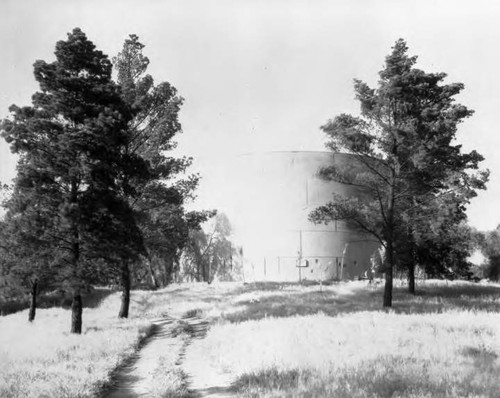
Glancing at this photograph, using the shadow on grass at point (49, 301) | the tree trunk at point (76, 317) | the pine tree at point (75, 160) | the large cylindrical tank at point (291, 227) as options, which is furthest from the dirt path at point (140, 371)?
the shadow on grass at point (49, 301)

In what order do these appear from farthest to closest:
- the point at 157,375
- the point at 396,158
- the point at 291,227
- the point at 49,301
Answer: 1. the point at 49,301
2. the point at 291,227
3. the point at 396,158
4. the point at 157,375

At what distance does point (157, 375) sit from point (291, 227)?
35564 millimetres

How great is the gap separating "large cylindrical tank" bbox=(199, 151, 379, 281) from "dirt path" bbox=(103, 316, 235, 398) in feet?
94.7

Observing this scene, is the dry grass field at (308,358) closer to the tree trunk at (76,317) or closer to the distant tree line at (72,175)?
the tree trunk at (76,317)

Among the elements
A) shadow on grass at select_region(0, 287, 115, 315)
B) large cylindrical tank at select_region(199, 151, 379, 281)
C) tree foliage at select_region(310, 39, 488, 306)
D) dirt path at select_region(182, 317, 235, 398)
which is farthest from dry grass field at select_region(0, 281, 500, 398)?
shadow on grass at select_region(0, 287, 115, 315)

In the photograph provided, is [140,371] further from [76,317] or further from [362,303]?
[362,303]

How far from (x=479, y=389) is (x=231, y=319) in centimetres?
1097

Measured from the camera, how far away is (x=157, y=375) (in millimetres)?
9273

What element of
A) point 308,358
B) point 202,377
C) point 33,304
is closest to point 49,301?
point 33,304

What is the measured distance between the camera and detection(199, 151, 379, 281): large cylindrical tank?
1720 inches

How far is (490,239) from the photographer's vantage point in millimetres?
49344

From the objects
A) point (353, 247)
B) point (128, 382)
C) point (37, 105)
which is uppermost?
point (37, 105)

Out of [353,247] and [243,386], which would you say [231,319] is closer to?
[243,386]

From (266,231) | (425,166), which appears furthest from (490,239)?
(425,166)
